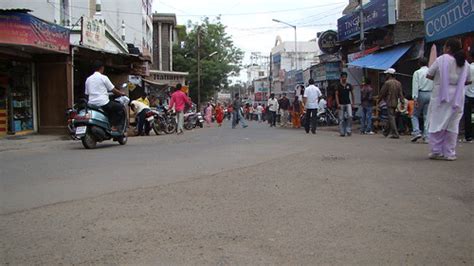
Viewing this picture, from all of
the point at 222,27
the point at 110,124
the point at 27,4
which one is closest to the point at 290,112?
the point at 27,4

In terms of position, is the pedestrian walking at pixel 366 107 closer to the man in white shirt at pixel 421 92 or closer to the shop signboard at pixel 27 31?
the man in white shirt at pixel 421 92

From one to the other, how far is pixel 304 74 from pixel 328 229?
3383cm

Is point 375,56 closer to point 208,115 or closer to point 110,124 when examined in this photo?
point 110,124

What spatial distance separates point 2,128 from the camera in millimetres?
14016

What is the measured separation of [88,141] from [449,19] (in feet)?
32.7

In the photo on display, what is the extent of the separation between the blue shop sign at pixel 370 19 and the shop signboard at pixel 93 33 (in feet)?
37.6

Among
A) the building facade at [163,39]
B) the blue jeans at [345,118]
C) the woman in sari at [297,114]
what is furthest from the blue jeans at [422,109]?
the building facade at [163,39]

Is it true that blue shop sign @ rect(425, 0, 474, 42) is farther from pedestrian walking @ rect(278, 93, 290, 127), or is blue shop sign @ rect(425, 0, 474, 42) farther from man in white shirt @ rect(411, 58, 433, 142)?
pedestrian walking @ rect(278, 93, 290, 127)

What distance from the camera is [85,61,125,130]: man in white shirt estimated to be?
35.0 ft

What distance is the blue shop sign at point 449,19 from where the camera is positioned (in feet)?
41.2

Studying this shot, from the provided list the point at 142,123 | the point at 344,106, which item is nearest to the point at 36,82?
the point at 142,123

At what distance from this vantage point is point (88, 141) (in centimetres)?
1059

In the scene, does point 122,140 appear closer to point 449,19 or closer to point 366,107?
point 366,107

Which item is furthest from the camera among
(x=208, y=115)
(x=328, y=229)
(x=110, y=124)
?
(x=208, y=115)
